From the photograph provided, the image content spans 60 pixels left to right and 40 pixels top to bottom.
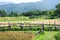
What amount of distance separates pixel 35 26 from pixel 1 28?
3.76 metres

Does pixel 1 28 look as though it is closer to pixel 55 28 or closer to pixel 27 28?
pixel 27 28

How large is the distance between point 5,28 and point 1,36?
10055 millimetres

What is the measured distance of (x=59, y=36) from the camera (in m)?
15.4

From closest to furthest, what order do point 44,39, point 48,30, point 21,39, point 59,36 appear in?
point 59,36 < point 21,39 < point 44,39 < point 48,30

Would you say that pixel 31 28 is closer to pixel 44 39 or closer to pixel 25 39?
pixel 44 39

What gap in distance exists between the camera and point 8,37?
17.4 meters

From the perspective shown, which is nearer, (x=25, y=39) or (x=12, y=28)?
(x=25, y=39)

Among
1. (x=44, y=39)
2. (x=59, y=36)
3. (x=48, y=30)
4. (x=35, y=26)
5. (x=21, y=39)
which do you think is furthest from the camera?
(x=35, y=26)

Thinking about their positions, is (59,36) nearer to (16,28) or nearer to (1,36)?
(1,36)

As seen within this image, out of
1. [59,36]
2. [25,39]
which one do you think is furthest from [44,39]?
[59,36]

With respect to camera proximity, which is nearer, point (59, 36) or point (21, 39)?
point (59, 36)

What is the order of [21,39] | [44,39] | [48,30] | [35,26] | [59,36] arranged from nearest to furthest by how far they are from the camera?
1. [59,36]
2. [21,39]
3. [44,39]
4. [48,30]
5. [35,26]

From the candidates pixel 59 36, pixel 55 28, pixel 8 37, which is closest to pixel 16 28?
pixel 55 28

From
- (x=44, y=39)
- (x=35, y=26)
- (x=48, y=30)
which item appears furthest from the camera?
(x=35, y=26)
